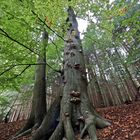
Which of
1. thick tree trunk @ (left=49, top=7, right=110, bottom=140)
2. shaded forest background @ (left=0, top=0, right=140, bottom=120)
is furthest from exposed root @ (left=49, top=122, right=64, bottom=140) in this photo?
shaded forest background @ (left=0, top=0, right=140, bottom=120)

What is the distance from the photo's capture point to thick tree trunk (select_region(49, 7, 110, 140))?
382cm

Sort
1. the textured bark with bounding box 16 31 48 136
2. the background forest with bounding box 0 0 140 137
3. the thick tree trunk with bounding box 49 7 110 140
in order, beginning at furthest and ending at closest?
the textured bark with bounding box 16 31 48 136 < the background forest with bounding box 0 0 140 137 < the thick tree trunk with bounding box 49 7 110 140

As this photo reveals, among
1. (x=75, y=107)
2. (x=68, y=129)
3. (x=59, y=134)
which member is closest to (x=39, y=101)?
(x=75, y=107)

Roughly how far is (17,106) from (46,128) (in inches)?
207

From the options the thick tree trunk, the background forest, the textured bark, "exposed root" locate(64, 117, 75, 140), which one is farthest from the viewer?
the textured bark

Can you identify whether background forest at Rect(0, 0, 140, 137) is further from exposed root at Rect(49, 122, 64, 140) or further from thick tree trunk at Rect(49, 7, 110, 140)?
exposed root at Rect(49, 122, 64, 140)

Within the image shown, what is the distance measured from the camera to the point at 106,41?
33.5 feet

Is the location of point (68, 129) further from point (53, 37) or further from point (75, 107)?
point (53, 37)

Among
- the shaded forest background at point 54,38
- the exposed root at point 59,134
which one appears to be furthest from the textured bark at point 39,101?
the exposed root at point 59,134

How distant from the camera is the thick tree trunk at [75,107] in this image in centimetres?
382

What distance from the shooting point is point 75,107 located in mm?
4141

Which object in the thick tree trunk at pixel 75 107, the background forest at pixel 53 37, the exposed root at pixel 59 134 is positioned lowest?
the exposed root at pixel 59 134

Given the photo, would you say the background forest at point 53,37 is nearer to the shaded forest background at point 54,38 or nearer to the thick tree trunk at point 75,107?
the shaded forest background at point 54,38

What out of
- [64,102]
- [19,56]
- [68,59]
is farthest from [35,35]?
[64,102]
